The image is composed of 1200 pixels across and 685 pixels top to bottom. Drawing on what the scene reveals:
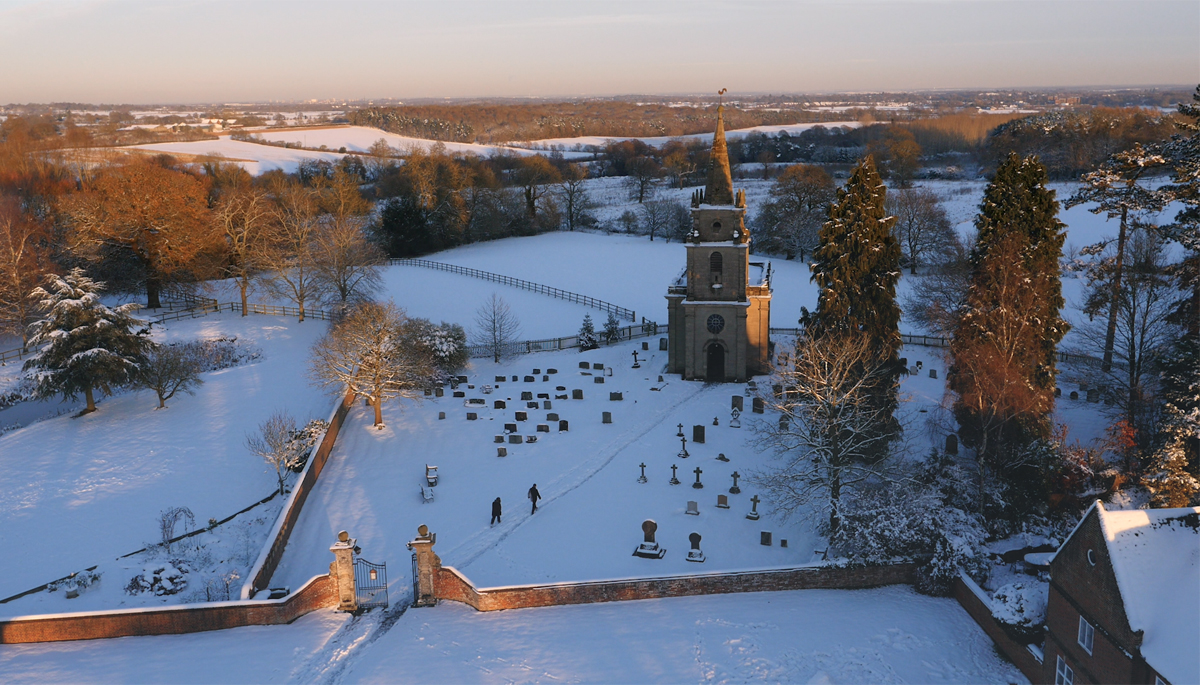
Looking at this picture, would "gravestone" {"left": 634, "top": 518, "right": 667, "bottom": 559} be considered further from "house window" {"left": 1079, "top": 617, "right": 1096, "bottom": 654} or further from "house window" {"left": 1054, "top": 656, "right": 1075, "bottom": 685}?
"house window" {"left": 1079, "top": 617, "right": 1096, "bottom": 654}

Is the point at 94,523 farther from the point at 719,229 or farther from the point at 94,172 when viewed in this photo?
the point at 94,172

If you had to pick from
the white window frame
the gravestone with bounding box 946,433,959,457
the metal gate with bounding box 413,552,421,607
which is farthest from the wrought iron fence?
the white window frame

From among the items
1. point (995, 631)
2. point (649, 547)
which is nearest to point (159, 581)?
point (649, 547)

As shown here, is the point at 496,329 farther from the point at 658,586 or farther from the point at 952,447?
the point at 658,586

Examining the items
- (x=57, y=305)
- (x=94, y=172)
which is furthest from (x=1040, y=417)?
(x=94, y=172)

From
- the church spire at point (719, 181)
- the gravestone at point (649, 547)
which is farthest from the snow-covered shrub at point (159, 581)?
the church spire at point (719, 181)

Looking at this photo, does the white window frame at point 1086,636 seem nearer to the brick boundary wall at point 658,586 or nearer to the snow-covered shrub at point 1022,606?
the snow-covered shrub at point 1022,606
